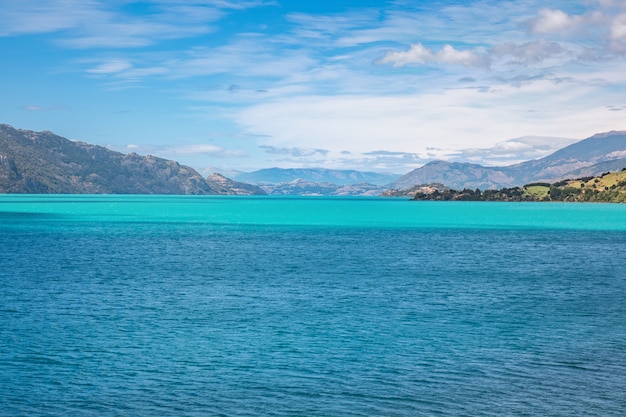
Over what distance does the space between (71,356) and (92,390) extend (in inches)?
255

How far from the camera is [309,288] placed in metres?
63.9

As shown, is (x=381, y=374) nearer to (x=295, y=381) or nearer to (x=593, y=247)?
(x=295, y=381)

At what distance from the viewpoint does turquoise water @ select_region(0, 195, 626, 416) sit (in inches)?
1200

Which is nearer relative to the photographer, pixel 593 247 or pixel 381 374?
pixel 381 374

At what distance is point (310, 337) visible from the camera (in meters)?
42.5

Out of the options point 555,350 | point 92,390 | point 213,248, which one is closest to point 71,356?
point 92,390

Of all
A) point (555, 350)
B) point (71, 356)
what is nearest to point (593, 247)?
point (555, 350)

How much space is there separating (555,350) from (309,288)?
28558 millimetres

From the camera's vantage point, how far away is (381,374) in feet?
113

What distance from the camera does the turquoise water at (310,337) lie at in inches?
1200

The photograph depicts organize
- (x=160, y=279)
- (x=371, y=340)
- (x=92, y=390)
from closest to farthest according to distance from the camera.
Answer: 1. (x=92, y=390)
2. (x=371, y=340)
3. (x=160, y=279)

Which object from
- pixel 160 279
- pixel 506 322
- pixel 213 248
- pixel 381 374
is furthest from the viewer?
pixel 213 248

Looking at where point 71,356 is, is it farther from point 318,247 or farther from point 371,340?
point 318,247

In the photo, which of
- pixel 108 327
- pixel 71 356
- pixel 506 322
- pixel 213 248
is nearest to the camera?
pixel 71 356
